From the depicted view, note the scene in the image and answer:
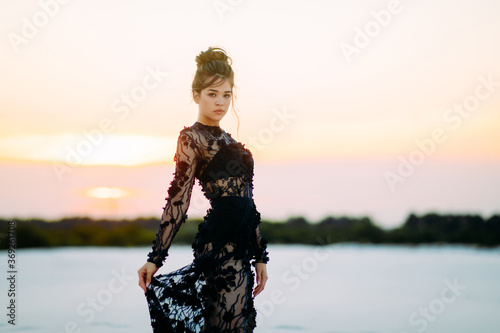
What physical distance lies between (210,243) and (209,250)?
0.10 feet

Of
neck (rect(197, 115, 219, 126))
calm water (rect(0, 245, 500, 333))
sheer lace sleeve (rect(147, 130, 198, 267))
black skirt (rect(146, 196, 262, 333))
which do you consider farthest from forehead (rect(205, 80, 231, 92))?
calm water (rect(0, 245, 500, 333))

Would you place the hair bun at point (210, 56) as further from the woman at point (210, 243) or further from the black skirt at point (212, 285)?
the black skirt at point (212, 285)

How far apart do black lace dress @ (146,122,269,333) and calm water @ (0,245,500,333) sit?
262cm

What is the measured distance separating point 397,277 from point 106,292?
484 cm

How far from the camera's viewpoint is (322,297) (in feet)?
22.7

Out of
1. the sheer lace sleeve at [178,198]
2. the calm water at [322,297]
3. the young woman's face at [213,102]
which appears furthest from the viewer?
the calm water at [322,297]

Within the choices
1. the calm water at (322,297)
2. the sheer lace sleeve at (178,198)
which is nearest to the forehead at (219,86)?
the sheer lace sleeve at (178,198)

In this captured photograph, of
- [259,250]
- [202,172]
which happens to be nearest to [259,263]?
[259,250]

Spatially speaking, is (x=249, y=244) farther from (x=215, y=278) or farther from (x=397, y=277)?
(x=397, y=277)

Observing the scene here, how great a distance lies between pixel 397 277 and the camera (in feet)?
29.3

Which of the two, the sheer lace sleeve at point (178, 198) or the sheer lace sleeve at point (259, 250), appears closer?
the sheer lace sleeve at point (178, 198)

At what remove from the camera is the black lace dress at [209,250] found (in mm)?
2506

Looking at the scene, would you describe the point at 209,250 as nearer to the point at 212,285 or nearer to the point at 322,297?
the point at 212,285

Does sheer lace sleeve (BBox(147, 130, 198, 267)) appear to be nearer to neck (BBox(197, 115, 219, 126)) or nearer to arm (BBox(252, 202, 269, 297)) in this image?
neck (BBox(197, 115, 219, 126))
